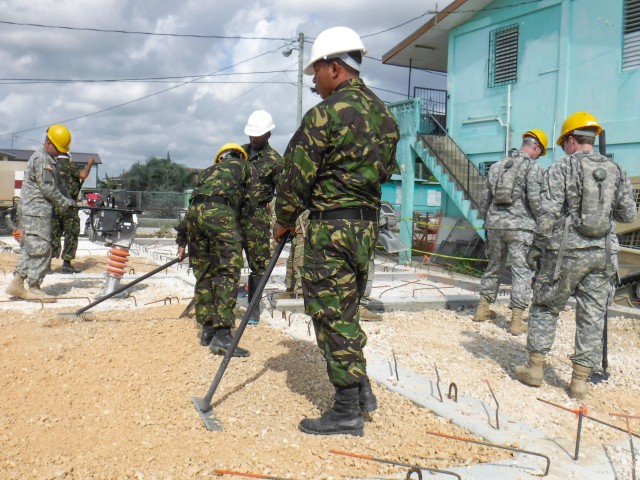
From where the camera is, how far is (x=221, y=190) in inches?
196

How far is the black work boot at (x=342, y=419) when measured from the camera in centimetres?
319

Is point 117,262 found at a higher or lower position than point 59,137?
lower

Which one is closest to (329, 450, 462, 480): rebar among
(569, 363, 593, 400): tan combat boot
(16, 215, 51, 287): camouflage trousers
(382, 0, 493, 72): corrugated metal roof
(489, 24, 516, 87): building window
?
(569, 363, 593, 400): tan combat boot

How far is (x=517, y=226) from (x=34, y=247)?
5532 millimetres

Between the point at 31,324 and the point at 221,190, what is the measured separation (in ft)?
7.74

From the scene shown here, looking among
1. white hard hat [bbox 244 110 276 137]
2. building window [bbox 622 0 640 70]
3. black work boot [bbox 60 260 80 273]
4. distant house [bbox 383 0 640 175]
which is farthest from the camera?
distant house [bbox 383 0 640 175]

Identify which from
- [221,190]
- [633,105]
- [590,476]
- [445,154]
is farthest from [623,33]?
[590,476]

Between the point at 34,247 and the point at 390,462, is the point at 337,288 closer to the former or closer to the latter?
the point at 390,462

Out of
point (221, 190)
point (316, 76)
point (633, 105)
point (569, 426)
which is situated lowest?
point (569, 426)

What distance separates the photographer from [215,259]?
494cm

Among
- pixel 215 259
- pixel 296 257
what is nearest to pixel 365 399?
pixel 215 259

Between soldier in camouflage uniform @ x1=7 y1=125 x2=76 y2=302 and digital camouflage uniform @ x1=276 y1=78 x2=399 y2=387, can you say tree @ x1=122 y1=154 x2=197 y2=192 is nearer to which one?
soldier in camouflage uniform @ x1=7 y1=125 x2=76 y2=302

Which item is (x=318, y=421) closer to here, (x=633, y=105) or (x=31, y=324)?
(x=31, y=324)

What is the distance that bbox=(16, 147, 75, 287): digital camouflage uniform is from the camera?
7000 millimetres
